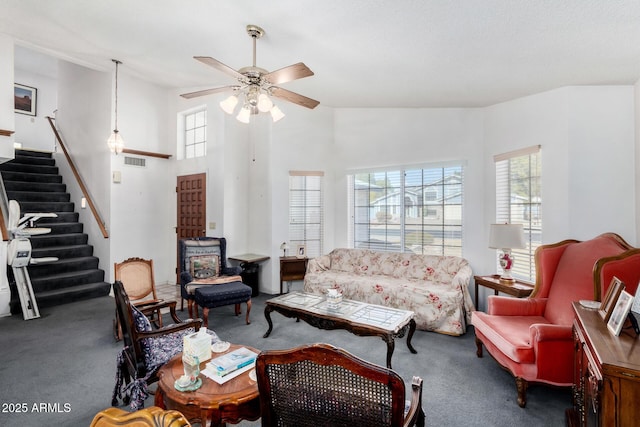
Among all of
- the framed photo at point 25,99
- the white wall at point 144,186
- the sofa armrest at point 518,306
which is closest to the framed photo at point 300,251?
the white wall at point 144,186

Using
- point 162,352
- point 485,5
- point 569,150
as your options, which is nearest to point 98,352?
point 162,352

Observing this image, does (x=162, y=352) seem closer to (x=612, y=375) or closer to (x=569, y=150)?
(x=612, y=375)

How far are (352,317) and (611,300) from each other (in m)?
1.87

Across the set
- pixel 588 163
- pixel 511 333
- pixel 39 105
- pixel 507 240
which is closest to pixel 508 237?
pixel 507 240

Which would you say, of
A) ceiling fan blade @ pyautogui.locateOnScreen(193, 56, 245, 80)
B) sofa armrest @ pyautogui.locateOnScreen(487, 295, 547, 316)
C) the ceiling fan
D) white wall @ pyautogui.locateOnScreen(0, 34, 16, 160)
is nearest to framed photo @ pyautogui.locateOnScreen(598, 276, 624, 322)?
sofa armrest @ pyautogui.locateOnScreen(487, 295, 547, 316)

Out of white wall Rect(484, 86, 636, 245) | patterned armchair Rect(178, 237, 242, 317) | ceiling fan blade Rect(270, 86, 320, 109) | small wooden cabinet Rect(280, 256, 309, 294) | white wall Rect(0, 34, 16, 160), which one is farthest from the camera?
small wooden cabinet Rect(280, 256, 309, 294)

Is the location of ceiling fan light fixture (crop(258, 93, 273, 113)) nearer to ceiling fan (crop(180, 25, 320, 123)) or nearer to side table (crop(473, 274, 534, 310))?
ceiling fan (crop(180, 25, 320, 123))

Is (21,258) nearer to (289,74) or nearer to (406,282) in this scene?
(289,74)

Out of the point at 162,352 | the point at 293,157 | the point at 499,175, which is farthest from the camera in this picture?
the point at 293,157

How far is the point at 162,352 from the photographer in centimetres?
220

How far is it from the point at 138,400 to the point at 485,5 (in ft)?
11.2

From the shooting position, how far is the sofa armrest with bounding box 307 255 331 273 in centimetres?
470

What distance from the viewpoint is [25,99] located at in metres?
Result: 7.51

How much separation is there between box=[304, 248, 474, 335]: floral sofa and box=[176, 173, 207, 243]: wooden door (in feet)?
7.44
